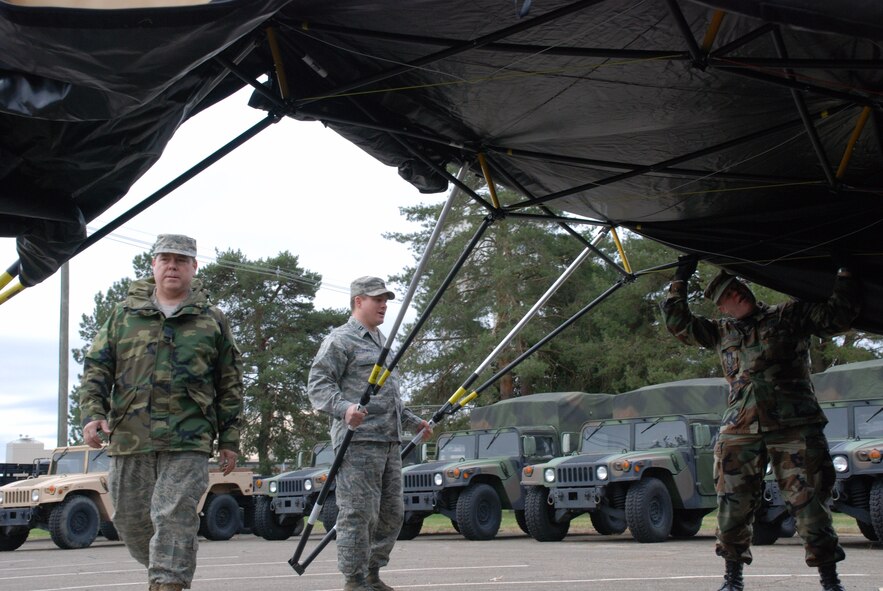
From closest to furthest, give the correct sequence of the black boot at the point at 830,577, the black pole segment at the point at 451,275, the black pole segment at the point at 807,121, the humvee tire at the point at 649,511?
the black pole segment at the point at 807,121, the black boot at the point at 830,577, the black pole segment at the point at 451,275, the humvee tire at the point at 649,511

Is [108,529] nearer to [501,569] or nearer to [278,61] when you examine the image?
[501,569]

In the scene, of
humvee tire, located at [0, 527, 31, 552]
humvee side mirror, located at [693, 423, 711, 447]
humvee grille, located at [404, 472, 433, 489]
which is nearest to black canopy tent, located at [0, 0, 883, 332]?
humvee side mirror, located at [693, 423, 711, 447]

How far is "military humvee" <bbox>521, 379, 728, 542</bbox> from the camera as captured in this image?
517 inches

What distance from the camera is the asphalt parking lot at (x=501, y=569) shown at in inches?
272

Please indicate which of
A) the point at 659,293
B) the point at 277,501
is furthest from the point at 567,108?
the point at 659,293

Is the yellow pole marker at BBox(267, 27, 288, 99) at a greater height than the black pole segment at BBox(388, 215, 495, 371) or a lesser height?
greater

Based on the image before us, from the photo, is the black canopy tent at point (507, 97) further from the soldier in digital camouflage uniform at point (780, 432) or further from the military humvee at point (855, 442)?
the military humvee at point (855, 442)

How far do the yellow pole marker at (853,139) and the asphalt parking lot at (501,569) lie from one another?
8.45 feet

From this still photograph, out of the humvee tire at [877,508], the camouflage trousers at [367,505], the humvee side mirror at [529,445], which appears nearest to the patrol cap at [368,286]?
the camouflage trousers at [367,505]

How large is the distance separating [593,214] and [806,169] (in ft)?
4.63

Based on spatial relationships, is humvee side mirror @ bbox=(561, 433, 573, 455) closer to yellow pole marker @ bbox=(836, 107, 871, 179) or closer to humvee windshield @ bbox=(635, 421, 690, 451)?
humvee windshield @ bbox=(635, 421, 690, 451)

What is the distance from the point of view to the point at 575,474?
13586mm

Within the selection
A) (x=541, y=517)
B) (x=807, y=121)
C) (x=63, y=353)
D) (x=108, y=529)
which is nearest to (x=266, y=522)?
(x=108, y=529)

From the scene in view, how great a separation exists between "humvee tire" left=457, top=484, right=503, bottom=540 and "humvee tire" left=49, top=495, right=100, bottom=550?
217 inches
